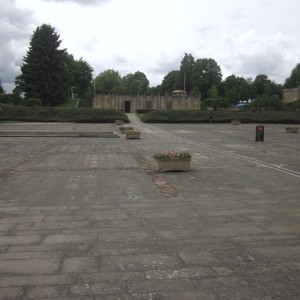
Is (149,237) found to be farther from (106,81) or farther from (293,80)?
(293,80)

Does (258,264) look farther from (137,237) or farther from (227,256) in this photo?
(137,237)

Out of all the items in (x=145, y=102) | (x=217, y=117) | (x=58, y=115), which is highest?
(x=145, y=102)

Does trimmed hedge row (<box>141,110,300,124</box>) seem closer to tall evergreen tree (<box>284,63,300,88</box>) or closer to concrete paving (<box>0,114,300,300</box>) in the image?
concrete paving (<box>0,114,300,300</box>)

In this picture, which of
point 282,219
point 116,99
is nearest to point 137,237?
point 282,219

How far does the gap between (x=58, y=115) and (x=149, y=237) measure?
45634 millimetres

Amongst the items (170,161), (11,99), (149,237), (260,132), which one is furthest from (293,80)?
(149,237)

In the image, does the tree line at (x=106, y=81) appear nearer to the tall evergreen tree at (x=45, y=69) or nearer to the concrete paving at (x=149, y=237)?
the tall evergreen tree at (x=45, y=69)

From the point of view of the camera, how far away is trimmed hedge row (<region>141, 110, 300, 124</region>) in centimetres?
4850

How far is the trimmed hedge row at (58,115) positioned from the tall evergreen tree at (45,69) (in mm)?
14073

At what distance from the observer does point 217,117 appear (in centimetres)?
4962

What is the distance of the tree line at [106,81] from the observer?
205 feet

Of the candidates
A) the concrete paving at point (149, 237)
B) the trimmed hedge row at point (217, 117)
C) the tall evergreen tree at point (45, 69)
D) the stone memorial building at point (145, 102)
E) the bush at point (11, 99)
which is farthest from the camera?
the stone memorial building at point (145, 102)

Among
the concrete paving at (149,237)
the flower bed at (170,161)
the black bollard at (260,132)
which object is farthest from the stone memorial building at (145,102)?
the concrete paving at (149,237)

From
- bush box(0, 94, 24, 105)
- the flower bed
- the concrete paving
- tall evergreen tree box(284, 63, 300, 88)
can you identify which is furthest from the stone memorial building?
the concrete paving
